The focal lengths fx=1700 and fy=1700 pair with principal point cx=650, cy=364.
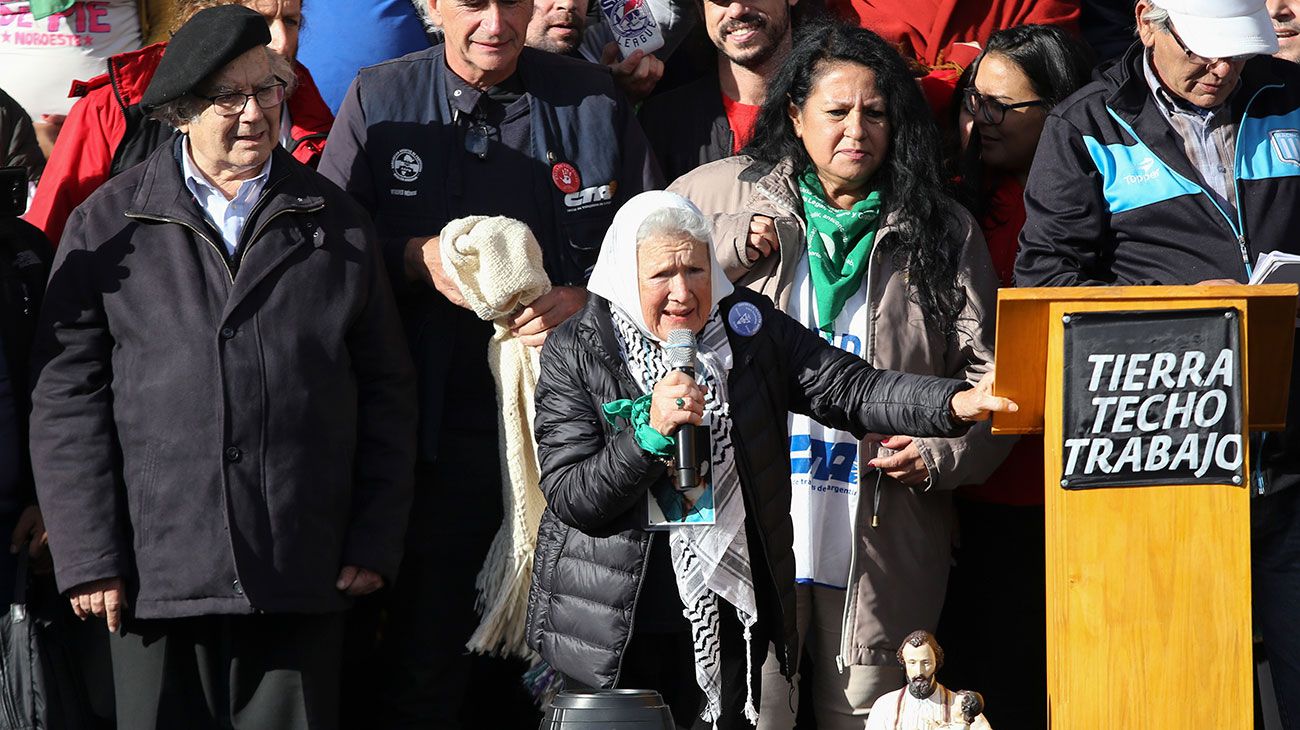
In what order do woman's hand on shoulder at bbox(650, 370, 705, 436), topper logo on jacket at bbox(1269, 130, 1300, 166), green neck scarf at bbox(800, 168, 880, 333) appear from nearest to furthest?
woman's hand on shoulder at bbox(650, 370, 705, 436), topper logo on jacket at bbox(1269, 130, 1300, 166), green neck scarf at bbox(800, 168, 880, 333)

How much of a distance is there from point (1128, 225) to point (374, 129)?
2.20 m

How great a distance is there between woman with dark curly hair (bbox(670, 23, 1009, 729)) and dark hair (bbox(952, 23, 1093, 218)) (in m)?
0.40

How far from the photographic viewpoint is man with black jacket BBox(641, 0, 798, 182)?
18.6 ft

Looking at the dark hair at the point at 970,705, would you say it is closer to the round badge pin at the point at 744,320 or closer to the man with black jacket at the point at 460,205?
the round badge pin at the point at 744,320

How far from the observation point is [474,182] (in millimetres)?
5074

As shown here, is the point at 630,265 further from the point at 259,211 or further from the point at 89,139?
the point at 89,139

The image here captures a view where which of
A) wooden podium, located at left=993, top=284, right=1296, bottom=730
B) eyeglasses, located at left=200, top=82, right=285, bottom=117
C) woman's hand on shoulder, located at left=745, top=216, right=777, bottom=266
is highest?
eyeglasses, located at left=200, top=82, right=285, bottom=117

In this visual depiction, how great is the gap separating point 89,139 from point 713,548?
2482 mm

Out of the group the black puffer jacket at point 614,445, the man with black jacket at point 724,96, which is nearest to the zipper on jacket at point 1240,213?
the black puffer jacket at point 614,445

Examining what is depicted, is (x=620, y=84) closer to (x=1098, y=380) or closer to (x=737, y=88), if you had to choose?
(x=737, y=88)

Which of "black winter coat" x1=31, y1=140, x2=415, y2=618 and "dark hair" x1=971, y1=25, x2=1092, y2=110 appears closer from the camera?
"black winter coat" x1=31, y1=140, x2=415, y2=618

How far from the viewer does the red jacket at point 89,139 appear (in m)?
5.23

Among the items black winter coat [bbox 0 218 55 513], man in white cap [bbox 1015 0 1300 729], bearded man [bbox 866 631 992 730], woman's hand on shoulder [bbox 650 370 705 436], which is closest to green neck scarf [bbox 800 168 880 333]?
man in white cap [bbox 1015 0 1300 729]

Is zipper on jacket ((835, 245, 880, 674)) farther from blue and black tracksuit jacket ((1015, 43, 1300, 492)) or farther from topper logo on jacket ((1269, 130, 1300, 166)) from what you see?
topper logo on jacket ((1269, 130, 1300, 166))
